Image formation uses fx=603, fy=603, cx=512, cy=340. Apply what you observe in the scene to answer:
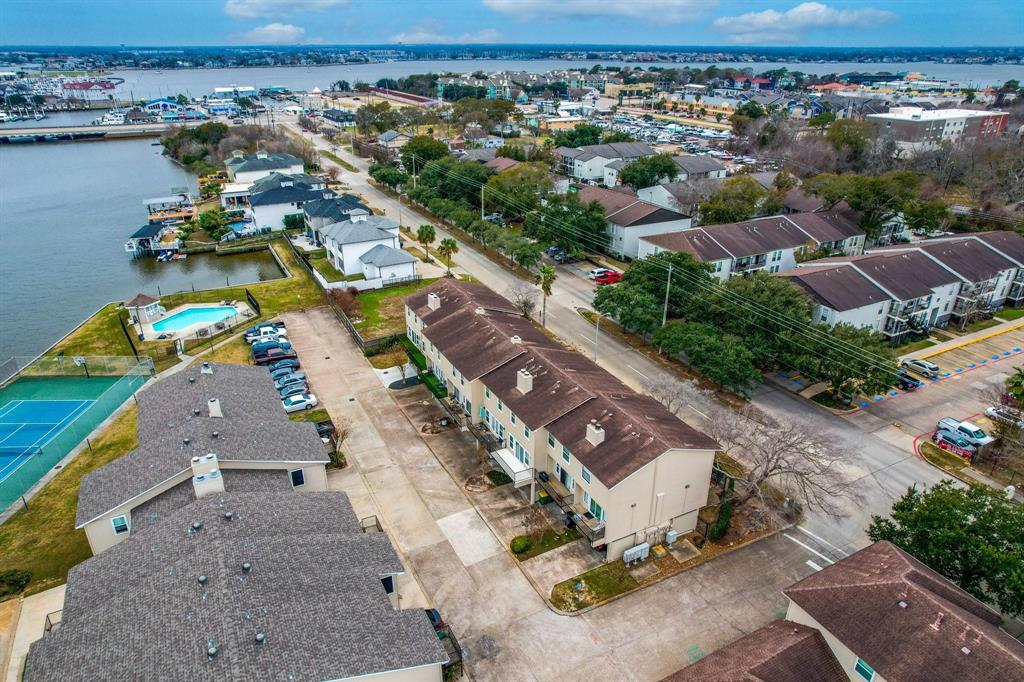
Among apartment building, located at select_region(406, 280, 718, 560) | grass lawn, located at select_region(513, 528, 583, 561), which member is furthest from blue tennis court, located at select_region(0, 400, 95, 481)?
grass lawn, located at select_region(513, 528, 583, 561)

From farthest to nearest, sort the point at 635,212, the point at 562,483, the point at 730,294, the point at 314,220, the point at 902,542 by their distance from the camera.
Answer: the point at 314,220 < the point at 635,212 < the point at 730,294 < the point at 562,483 < the point at 902,542

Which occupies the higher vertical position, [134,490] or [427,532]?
[134,490]

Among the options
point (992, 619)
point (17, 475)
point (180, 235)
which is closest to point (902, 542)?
point (992, 619)

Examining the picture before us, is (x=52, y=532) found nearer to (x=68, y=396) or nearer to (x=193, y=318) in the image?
(x=68, y=396)

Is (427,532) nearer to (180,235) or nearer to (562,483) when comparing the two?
(562,483)

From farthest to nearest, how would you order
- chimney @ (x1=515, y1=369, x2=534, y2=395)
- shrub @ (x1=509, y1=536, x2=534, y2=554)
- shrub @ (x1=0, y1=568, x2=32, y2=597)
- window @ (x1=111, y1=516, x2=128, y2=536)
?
chimney @ (x1=515, y1=369, x2=534, y2=395), shrub @ (x1=509, y1=536, x2=534, y2=554), shrub @ (x1=0, y1=568, x2=32, y2=597), window @ (x1=111, y1=516, x2=128, y2=536)

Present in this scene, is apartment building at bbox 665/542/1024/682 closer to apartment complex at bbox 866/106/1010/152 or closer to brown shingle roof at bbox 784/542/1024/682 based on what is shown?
brown shingle roof at bbox 784/542/1024/682
